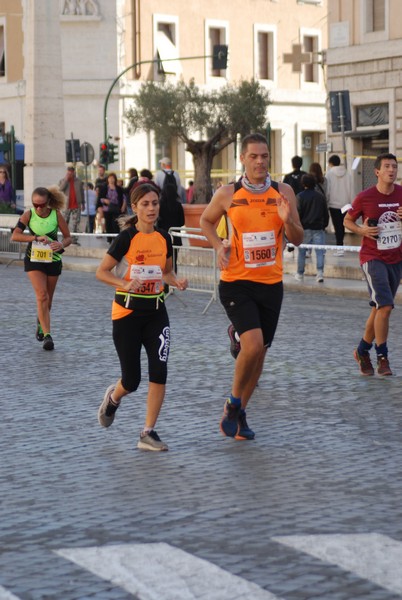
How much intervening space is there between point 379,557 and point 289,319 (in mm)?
11317

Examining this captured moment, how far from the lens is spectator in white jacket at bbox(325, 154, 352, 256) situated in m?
26.0

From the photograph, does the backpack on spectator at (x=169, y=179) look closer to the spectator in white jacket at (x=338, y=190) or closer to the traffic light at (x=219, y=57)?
the spectator in white jacket at (x=338, y=190)

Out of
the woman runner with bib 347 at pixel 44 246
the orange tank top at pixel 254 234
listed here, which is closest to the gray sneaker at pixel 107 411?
the orange tank top at pixel 254 234

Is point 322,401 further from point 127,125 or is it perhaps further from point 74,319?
point 127,125

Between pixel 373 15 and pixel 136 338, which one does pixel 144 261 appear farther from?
pixel 373 15

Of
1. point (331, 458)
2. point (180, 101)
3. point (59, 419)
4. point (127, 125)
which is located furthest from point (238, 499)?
point (127, 125)

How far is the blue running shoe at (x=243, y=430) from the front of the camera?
360 inches

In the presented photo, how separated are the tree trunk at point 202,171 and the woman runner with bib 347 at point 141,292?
1158 inches

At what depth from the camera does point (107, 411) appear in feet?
30.6

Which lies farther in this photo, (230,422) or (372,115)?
(372,115)

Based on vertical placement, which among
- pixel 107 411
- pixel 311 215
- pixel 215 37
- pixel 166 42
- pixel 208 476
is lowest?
pixel 208 476

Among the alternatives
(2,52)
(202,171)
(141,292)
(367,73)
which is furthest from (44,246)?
(2,52)

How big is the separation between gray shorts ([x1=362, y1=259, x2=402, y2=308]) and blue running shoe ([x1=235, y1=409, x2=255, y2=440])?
3.12 metres

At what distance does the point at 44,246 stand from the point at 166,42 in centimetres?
4671
